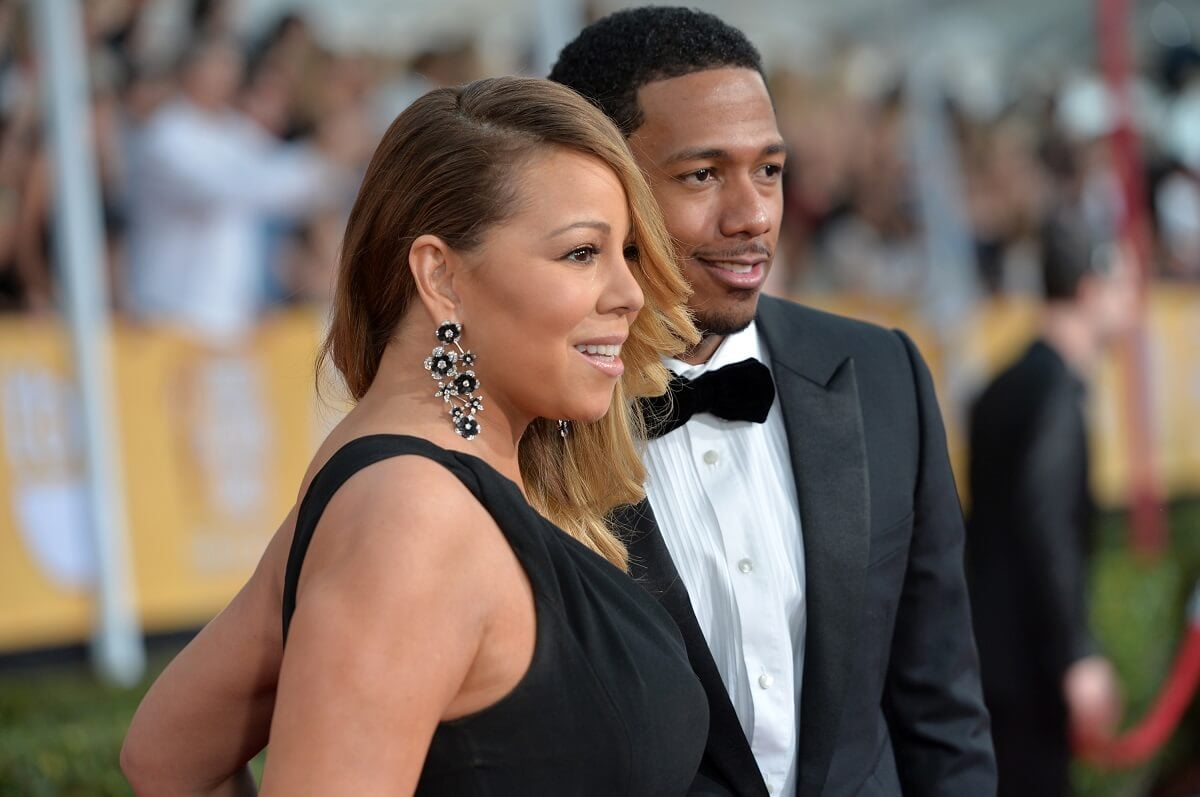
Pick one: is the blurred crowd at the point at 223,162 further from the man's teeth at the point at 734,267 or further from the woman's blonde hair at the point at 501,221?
the woman's blonde hair at the point at 501,221

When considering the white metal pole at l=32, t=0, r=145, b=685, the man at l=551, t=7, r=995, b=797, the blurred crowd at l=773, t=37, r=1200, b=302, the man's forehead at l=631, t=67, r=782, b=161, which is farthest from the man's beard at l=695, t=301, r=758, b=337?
the blurred crowd at l=773, t=37, r=1200, b=302

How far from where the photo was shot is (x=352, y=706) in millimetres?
1682

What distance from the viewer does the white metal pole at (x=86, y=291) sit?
6012 millimetres

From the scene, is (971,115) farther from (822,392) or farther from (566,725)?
(566,725)

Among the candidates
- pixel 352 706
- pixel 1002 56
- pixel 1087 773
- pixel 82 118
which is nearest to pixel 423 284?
pixel 352 706

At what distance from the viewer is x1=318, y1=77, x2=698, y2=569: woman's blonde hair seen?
1993 mm

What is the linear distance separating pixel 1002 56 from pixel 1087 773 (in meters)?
6.56

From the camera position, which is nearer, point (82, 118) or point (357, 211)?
point (357, 211)

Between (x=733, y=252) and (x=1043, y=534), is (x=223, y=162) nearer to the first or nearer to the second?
(x=1043, y=534)

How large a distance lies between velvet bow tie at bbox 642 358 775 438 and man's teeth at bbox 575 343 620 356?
1.20ft

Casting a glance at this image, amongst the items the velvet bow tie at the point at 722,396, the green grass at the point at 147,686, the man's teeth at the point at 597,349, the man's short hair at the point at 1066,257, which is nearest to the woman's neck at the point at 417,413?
the man's teeth at the point at 597,349

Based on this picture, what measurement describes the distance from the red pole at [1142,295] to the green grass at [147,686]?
23cm

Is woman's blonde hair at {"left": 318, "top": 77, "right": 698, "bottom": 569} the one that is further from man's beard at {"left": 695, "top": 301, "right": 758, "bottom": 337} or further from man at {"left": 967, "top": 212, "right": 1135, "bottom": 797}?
man at {"left": 967, "top": 212, "right": 1135, "bottom": 797}

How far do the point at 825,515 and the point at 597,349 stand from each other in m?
0.53
